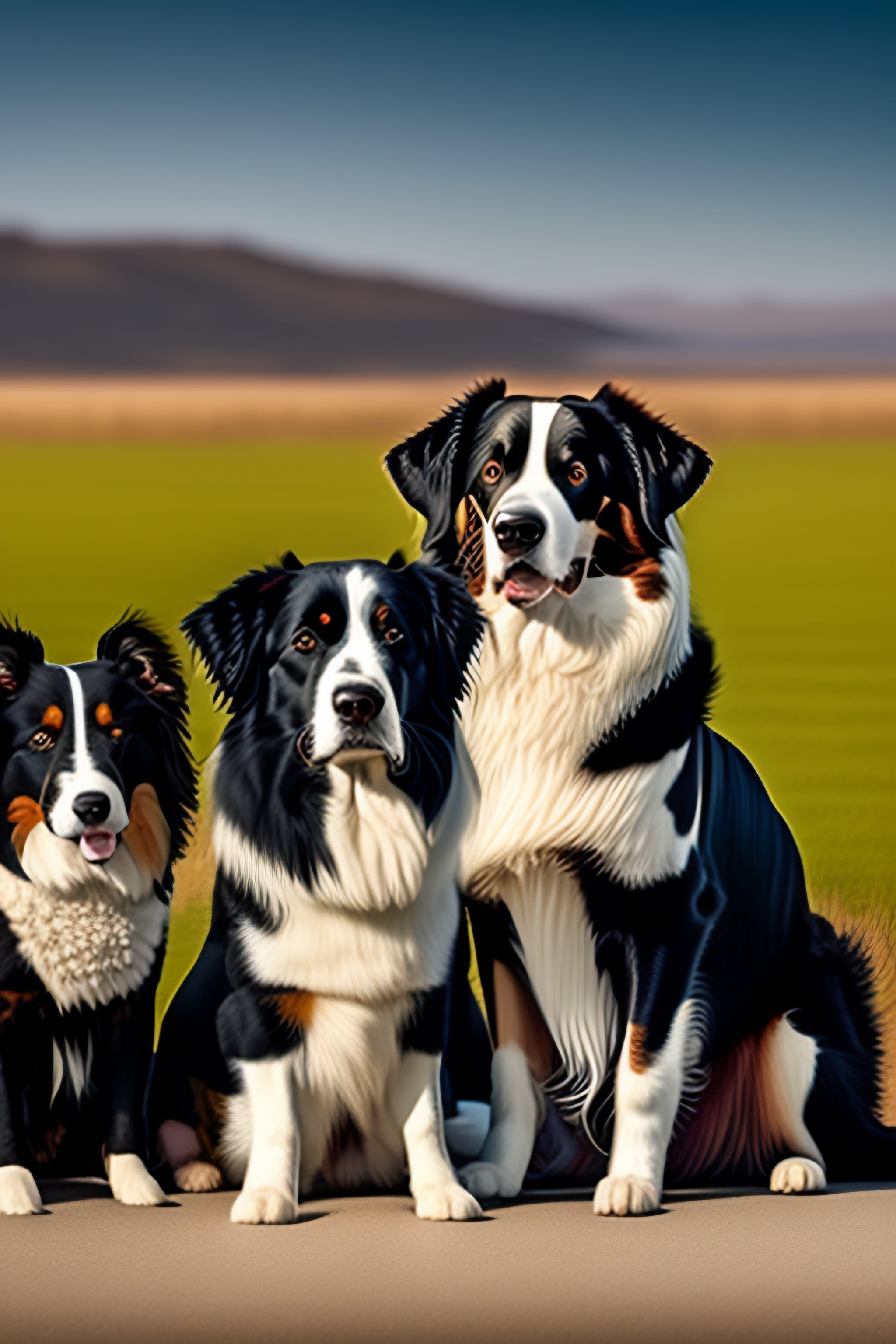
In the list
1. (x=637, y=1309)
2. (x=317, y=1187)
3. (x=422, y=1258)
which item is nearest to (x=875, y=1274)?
(x=637, y=1309)

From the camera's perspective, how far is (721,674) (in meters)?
4.20

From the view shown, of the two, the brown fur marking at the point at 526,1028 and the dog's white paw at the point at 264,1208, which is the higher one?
the brown fur marking at the point at 526,1028

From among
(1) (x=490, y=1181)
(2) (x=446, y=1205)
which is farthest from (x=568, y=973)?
(2) (x=446, y=1205)

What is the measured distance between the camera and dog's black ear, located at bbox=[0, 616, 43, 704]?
3.85m

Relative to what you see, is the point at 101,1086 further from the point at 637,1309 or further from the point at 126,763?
the point at 637,1309

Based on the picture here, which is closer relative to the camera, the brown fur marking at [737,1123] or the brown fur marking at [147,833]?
the brown fur marking at [147,833]

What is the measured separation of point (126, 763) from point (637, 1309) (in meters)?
1.35

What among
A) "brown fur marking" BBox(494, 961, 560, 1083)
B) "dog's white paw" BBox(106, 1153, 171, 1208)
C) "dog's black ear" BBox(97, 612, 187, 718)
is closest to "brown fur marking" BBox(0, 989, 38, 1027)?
"dog's white paw" BBox(106, 1153, 171, 1208)

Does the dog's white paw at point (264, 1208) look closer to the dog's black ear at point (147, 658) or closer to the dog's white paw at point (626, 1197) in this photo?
the dog's white paw at point (626, 1197)

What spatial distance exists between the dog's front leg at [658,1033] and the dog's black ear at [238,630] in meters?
0.90

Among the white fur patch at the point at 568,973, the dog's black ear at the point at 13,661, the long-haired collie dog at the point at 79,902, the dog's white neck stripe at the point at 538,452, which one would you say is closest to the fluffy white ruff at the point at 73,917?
the long-haired collie dog at the point at 79,902

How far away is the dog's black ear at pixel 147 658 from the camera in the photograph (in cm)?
397

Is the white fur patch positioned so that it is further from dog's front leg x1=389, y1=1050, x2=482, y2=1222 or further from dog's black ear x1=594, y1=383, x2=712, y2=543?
dog's black ear x1=594, y1=383, x2=712, y2=543

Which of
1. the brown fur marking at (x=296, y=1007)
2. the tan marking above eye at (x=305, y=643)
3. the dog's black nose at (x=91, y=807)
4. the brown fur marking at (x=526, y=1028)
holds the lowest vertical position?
the brown fur marking at (x=526, y=1028)
